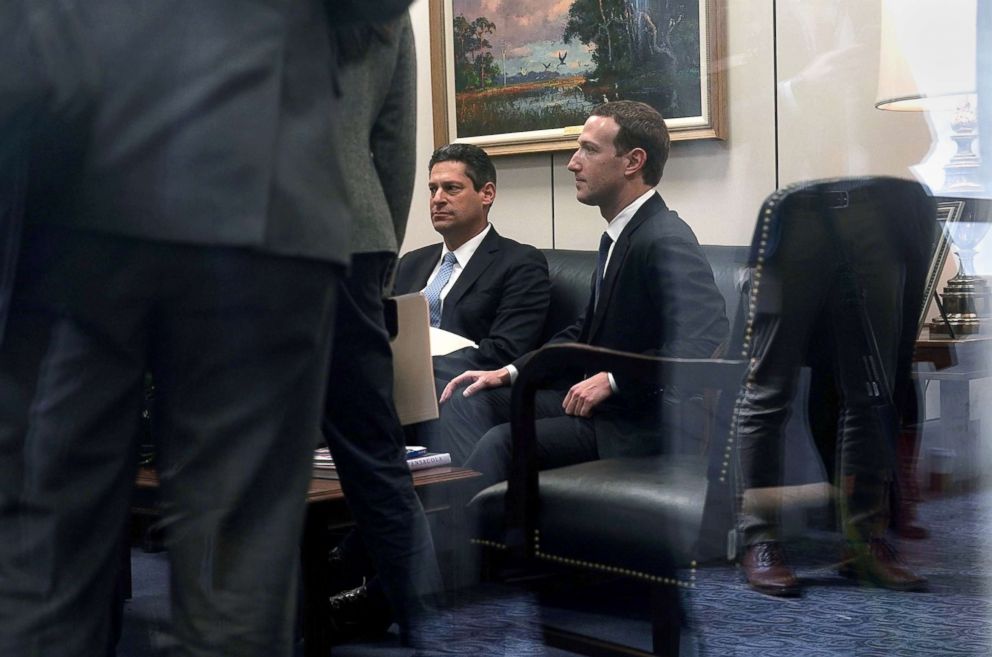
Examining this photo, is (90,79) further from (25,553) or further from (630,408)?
(630,408)

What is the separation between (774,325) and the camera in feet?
4.75

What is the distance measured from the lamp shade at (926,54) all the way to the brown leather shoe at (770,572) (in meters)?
0.71

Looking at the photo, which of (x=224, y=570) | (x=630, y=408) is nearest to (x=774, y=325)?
(x=630, y=408)

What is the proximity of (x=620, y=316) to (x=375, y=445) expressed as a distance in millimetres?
776

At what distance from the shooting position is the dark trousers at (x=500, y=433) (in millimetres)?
1480

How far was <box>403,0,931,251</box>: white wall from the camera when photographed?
1.70m

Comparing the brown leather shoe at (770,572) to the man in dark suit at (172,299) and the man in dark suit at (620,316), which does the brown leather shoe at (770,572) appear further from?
the man in dark suit at (172,299)

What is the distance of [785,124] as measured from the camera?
6.02 feet

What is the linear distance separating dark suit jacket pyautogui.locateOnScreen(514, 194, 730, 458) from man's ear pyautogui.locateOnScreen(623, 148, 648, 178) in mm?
64

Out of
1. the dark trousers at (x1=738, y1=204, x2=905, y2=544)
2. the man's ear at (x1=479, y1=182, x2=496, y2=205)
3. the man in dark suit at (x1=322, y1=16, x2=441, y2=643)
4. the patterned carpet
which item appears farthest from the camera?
the man's ear at (x1=479, y1=182, x2=496, y2=205)

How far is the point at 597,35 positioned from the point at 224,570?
1.79 meters

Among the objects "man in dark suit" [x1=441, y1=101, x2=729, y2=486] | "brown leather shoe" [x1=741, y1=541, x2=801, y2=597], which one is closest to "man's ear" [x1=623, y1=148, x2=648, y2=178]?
"man in dark suit" [x1=441, y1=101, x2=729, y2=486]

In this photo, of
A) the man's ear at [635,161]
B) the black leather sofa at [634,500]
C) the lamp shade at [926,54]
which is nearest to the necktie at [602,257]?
the man's ear at [635,161]

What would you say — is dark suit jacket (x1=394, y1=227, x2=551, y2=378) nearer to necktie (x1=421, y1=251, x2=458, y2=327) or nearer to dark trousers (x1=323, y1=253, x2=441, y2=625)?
necktie (x1=421, y1=251, x2=458, y2=327)
